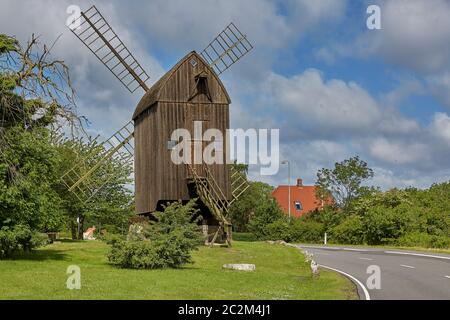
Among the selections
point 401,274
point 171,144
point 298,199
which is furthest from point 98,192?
point 298,199

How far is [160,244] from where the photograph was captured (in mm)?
25031

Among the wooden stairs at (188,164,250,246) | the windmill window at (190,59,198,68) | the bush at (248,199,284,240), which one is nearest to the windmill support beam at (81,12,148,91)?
the windmill window at (190,59,198,68)

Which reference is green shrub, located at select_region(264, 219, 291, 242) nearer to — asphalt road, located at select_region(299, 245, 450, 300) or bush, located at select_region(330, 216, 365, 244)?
bush, located at select_region(330, 216, 365, 244)

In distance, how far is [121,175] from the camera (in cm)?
5756

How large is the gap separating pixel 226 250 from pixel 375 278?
1304 cm

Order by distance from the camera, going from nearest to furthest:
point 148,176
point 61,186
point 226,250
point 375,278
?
point 375,278 < point 226,250 < point 148,176 < point 61,186

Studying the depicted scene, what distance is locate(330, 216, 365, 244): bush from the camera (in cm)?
5497

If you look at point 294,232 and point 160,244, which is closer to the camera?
point 160,244

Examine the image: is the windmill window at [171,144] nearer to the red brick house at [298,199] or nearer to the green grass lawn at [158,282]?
the green grass lawn at [158,282]

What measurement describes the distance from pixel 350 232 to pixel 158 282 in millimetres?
38757

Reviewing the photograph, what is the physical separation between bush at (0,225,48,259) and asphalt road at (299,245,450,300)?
12150mm

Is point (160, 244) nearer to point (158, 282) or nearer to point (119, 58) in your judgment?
point (158, 282)
